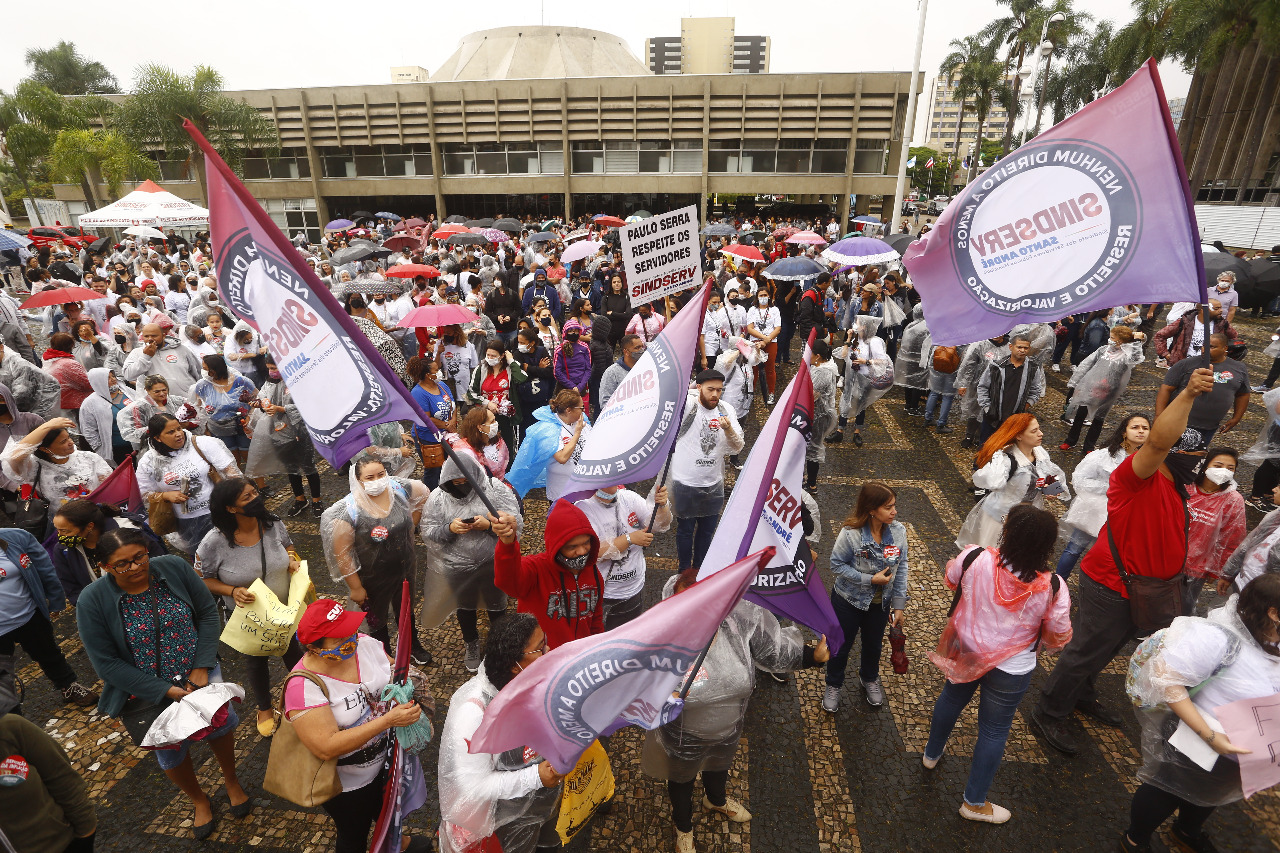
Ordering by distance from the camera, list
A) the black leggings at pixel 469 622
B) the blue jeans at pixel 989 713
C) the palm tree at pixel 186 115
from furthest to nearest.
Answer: the palm tree at pixel 186 115
the black leggings at pixel 469 622
the blue jeans at pixel 989 713

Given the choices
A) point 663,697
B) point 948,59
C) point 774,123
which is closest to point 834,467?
point 663,697

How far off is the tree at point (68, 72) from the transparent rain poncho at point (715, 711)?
86.7 meters

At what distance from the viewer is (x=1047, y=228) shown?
3342 millimetres

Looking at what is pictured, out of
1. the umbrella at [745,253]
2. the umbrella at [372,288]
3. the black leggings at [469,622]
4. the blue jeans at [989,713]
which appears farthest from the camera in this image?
the umbrella at [745,253]

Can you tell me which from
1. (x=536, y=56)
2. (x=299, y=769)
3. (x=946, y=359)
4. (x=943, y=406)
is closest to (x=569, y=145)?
(x=536, y=56)

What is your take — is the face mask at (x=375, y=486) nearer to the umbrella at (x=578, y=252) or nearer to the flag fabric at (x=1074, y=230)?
the flag fabric at (x=1074, y=230)

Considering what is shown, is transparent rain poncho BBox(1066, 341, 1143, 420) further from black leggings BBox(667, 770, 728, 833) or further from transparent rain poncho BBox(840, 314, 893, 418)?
black leggings BBox(667, 770, 728, 833)

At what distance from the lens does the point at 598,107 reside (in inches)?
1437

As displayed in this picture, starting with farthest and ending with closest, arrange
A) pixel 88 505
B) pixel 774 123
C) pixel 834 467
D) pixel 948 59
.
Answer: pixel 948 59 → pixel 774 123 → pixel 834 467 → pixel 88 505

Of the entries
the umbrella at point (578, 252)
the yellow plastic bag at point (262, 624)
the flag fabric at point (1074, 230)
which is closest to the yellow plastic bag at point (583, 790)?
the yellow plastic bag at point (262, 624)

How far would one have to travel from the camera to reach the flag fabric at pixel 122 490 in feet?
15.4

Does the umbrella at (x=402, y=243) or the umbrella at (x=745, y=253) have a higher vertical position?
the umbrella at (x=745, y=253)

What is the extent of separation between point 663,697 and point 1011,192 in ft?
10.8

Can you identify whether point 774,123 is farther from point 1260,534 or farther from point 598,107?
point 1260,534
